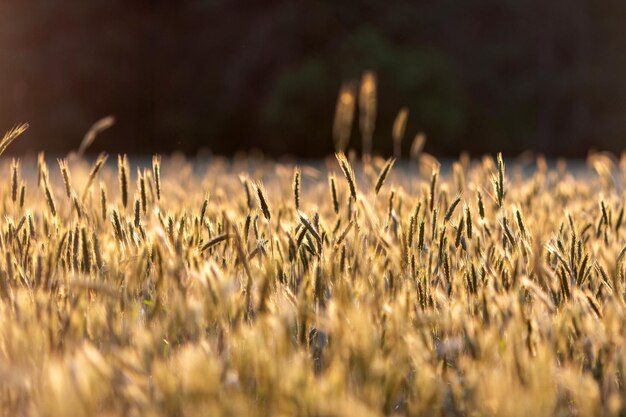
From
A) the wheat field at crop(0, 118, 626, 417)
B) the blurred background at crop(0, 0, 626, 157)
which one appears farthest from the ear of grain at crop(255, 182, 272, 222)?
the blurred background at crop(0, 0, 626, 157)

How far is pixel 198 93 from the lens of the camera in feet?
41.2

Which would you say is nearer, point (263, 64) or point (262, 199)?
point (262, 199)

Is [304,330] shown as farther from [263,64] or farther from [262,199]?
[263,64]

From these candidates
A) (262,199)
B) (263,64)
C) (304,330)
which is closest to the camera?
(304,330)

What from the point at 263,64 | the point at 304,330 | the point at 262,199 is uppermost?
the point at 263,64

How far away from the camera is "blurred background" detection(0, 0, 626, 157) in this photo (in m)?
11.9

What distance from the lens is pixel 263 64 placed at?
1230 centimetres

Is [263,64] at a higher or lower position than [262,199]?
higher

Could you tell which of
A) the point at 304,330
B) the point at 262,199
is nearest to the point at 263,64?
the point at 262,199

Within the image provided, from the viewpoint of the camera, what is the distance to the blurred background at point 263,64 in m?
11.9

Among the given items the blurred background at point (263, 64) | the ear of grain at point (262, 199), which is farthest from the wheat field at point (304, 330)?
the blurred background at point (263, 64)

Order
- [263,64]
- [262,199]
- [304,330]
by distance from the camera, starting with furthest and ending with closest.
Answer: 1. [263,64]
2. [262,199]
3. [304,330]

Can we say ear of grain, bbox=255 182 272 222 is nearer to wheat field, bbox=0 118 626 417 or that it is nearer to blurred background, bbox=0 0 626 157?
wheat field, bbox=0 118 626 417

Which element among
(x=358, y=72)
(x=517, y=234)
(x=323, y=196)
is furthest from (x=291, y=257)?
(x=358, y=72)
